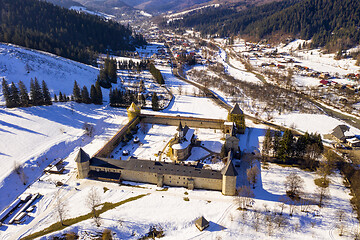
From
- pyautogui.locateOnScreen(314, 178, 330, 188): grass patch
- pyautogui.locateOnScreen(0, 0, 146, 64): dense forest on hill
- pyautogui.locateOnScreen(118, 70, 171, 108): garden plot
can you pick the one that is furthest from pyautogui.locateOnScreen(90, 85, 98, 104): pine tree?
pyautogui.locateOnScreen(314, 178, 330, 188): grass patch

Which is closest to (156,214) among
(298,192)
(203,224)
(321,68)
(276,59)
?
(203,224)

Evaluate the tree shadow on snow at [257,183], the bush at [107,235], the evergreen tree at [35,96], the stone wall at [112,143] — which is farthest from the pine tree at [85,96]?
the bush at [107,235]

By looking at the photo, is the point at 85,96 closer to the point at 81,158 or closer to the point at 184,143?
the point at 81,158

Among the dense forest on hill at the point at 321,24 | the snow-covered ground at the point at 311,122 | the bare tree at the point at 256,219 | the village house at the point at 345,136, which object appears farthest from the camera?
the dense forest on hill at the point at 321,24

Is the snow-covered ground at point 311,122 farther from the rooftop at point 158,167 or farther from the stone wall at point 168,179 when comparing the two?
the rooftop at point 158,167

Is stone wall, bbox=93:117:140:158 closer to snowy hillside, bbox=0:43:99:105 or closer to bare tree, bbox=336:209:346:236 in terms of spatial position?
snowy hillside, bbox=0:43:99:105
